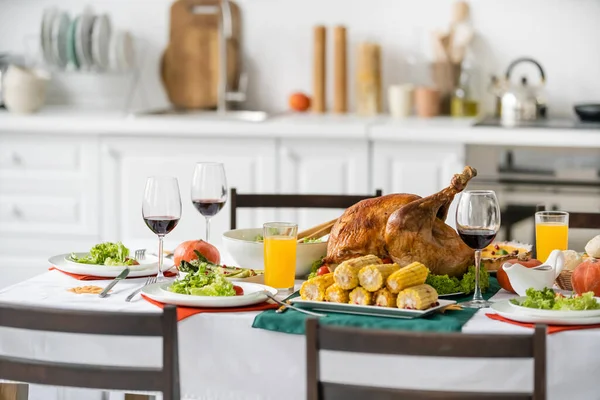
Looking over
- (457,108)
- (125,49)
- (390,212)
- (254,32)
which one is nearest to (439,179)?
(457,108)

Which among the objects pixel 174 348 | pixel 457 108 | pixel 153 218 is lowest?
pixel 174 348

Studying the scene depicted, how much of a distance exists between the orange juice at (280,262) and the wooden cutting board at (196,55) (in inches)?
107

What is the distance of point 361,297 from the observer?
64.4 inches

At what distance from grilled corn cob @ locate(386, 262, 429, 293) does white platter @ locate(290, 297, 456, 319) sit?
38 mm

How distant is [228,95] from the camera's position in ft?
14.2

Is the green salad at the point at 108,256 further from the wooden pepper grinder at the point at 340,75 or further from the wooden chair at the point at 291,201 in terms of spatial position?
the wooden pepper grinder at the point at 340,75

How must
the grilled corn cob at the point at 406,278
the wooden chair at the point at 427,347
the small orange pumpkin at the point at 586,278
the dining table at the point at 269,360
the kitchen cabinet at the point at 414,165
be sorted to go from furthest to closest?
the kitchen cabinet at the point at 414,165 → the small orange pumpkin at the point at 586,278 → the grilled corn cob at the point at 406,278 → the dining table at the point at 269,360 → the wooden chair at the point at 427,347

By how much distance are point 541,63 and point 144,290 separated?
287cm

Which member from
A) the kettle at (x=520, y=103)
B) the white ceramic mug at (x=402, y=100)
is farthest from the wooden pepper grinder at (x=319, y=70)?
the kettle at (x=520, y=103)

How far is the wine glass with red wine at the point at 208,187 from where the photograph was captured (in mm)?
2053

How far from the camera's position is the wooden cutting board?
14.6 feet

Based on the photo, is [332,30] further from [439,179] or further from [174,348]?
[174,348]

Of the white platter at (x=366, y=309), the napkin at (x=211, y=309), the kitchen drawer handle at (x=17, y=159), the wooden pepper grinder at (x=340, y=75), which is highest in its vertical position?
the wooden pepper grinder at (x=340, y=75)

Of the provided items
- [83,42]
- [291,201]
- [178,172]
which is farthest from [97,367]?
[83,42]
